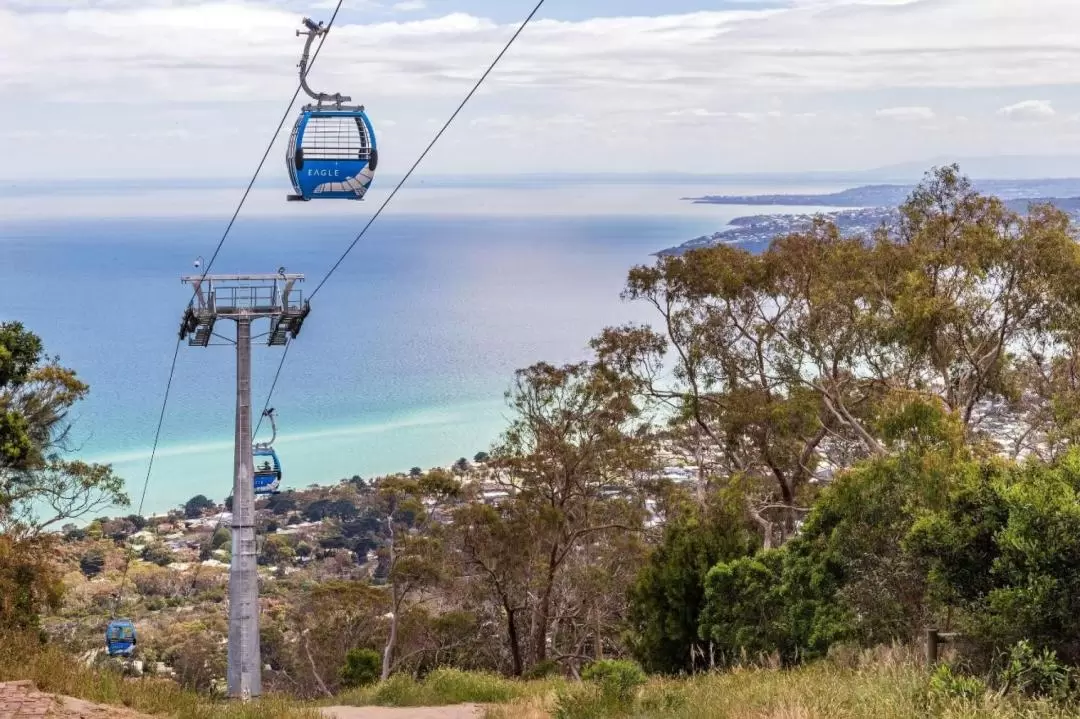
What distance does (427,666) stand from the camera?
2184cm

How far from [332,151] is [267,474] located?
6427 mm

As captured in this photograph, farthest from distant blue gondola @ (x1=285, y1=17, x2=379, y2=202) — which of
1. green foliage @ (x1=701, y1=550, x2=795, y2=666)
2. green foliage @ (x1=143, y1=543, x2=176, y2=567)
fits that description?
green foliage @ (x1=143, y1=543, x2=176, y2=567)

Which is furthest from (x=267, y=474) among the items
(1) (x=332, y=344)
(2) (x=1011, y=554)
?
(1) (x=332, y=344)

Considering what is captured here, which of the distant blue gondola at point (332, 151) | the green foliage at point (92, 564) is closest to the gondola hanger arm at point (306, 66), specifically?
the distant blue gondola at point (332, 151)

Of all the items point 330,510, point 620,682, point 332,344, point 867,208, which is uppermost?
point 332,344

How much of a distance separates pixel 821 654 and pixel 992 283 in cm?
598

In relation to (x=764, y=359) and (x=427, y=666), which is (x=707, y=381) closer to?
(x=764, y=359)

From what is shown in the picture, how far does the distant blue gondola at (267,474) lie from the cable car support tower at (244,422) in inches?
36.8

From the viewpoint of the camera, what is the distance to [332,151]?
10.9m

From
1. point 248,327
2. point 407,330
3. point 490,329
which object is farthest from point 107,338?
point 248,327

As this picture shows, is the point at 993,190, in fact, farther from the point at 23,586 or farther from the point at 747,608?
the point at 23,586

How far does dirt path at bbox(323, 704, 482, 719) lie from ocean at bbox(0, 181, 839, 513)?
610 centimetres

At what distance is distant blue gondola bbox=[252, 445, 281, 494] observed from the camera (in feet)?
52.3

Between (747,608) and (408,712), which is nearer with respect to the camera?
(408,712)
